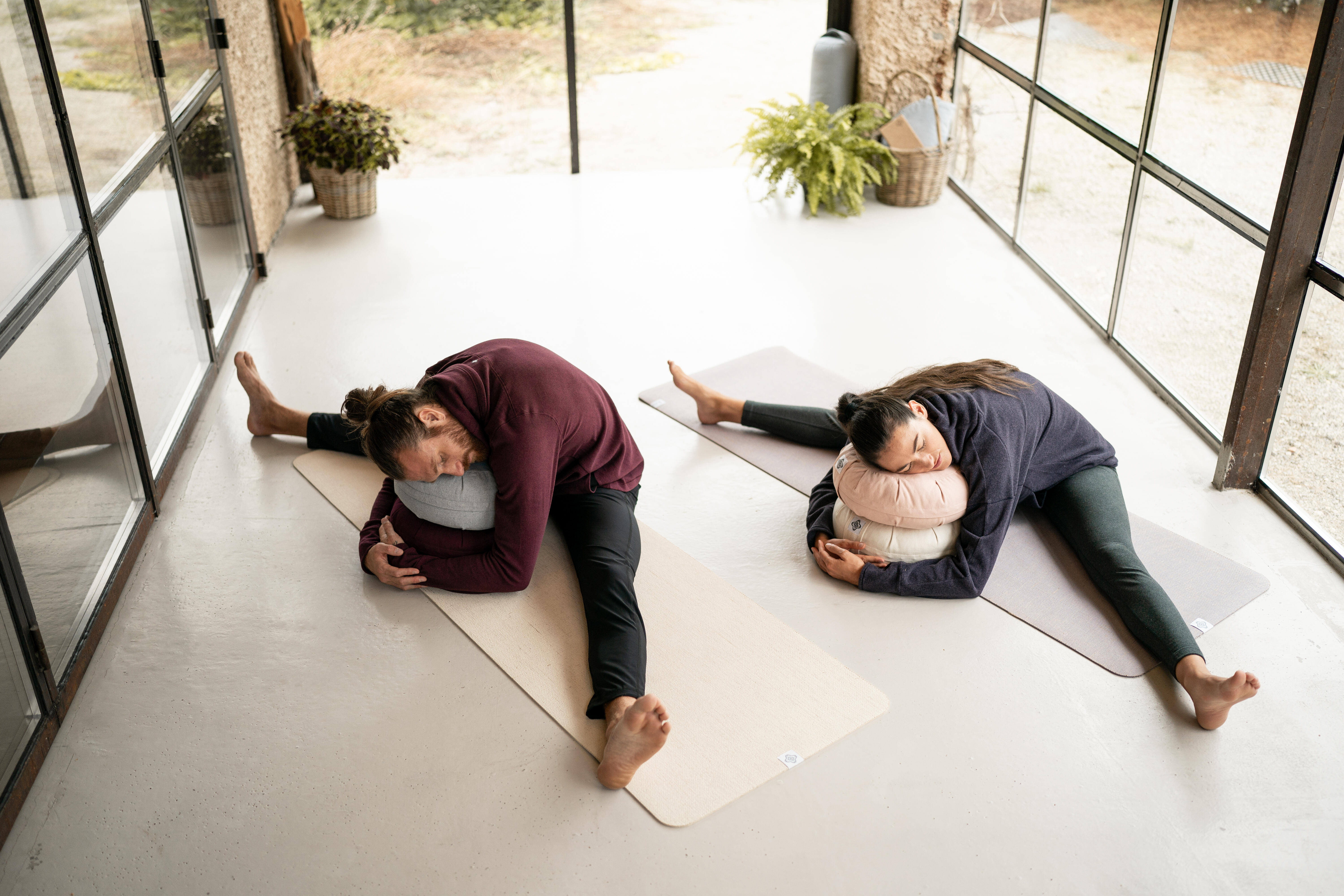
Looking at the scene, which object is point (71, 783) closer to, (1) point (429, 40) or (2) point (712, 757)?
(2) point (712, 757)

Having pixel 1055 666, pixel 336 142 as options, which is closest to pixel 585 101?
pixel 336 142

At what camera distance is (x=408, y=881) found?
1883 mm

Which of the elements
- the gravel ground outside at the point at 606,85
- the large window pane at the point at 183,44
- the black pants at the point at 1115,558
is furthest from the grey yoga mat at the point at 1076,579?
the gravel ground outside at the point at 606,85

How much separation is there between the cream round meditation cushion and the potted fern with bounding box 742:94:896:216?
2.75m

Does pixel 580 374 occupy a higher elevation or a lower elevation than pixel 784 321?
higher

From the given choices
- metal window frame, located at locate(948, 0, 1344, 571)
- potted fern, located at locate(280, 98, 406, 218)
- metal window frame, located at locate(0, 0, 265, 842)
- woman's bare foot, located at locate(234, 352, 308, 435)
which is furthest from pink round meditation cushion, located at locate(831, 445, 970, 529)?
potted fern, located at locate(280, 98, 406, 218)

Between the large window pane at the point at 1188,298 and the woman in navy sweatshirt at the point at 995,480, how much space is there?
2.67 feet

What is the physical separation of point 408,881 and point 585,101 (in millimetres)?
6953

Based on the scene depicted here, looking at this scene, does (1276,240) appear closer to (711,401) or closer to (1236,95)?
(1236,95)

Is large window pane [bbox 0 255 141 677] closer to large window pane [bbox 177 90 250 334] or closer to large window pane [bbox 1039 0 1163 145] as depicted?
large window pane [bbox 177 90 250 334]

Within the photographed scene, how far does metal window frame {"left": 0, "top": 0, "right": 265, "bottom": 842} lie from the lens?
6.91 feet

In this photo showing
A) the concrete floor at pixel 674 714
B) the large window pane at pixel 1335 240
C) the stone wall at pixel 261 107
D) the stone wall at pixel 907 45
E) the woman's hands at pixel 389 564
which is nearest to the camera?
the concrete floor at pixel 674 714

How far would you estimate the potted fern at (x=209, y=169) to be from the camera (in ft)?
11.9

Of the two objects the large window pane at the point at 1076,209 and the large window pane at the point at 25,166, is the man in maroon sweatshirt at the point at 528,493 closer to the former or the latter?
the large window pane at the point at 25,166
